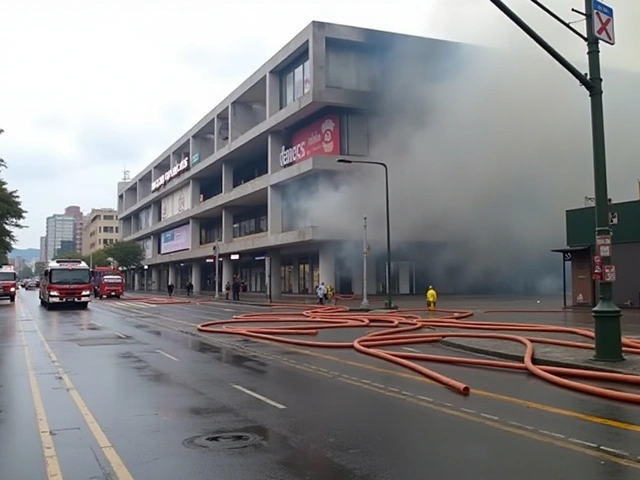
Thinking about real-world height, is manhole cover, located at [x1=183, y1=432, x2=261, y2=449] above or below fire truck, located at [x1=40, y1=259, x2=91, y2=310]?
below

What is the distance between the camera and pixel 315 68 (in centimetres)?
4050

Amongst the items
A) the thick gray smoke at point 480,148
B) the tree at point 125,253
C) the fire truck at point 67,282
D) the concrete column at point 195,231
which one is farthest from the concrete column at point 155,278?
the fire truck at point 67,282

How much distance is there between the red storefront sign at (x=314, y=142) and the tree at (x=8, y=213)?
1977 centimetres

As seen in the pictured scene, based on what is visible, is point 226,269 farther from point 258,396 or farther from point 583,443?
point 583,443

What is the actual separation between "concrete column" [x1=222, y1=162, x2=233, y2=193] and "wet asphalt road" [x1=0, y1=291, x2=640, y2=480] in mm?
45699

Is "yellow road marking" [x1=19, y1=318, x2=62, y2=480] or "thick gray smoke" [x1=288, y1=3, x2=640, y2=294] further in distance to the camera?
"thick gray smoke" [x1=288, y1=3, x2=640, y2=294]

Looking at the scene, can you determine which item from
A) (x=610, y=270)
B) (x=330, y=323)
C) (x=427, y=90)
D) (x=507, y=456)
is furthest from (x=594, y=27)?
(x=427, y=90)

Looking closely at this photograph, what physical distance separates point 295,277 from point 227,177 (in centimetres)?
1287

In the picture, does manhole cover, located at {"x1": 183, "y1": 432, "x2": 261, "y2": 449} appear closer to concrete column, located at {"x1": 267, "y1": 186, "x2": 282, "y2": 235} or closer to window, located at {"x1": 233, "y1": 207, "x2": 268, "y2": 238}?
concrete column, located at {"x1": 267, "y1": 186, "x2": 282, "y2": 235}

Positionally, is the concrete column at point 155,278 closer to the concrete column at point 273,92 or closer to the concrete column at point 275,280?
the concrete column at point 275,280

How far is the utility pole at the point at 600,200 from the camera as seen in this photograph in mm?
10898

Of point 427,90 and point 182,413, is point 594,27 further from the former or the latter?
point 427,90

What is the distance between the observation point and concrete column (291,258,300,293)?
50.5 meters

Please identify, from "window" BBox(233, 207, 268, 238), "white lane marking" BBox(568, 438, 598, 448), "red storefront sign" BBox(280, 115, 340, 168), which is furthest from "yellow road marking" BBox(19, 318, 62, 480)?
"window" BBox(233, 207, 268, 238)
